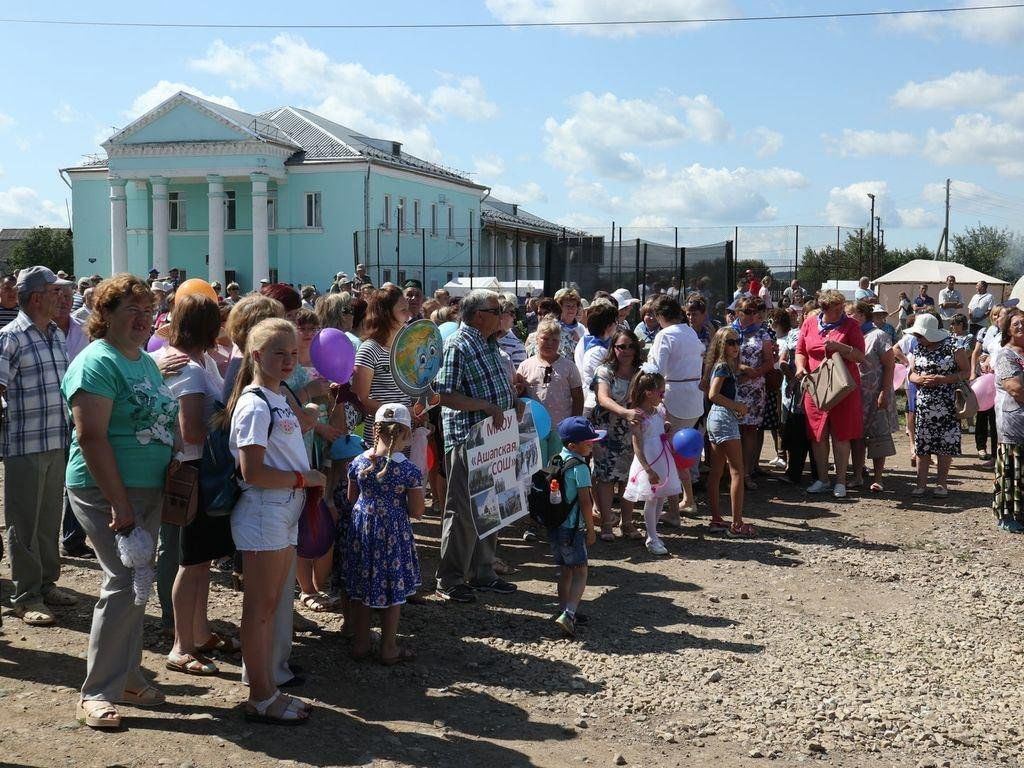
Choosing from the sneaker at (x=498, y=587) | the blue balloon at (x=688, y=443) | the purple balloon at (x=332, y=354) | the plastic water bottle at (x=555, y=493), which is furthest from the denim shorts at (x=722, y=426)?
the purple balloon at (x=332, y=354)

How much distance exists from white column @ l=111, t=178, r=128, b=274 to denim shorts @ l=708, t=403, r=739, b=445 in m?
44.3

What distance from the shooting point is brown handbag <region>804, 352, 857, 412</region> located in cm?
996

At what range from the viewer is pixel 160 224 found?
47.0 m

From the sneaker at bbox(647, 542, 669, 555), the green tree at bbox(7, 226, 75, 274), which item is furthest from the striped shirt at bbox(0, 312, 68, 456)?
the green tree at bbox(7, 226, 75, 274)

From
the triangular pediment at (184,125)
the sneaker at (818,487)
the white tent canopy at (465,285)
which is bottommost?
the sneaker at (818,487)

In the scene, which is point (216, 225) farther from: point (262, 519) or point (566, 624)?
point (262, 519)

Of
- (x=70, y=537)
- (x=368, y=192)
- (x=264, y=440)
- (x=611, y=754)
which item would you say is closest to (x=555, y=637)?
(x=611, y=754)

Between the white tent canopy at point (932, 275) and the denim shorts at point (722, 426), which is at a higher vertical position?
the white tent canopy at point (932, 275)

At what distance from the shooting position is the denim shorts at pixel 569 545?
6121 millimetres

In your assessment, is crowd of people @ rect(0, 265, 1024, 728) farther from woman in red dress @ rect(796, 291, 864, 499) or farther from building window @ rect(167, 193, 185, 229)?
building window @ rect(167, 193, 185, 229)

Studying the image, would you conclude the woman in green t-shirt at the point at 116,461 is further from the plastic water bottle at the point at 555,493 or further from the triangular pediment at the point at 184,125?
the triangular pediment at the point at 184,125

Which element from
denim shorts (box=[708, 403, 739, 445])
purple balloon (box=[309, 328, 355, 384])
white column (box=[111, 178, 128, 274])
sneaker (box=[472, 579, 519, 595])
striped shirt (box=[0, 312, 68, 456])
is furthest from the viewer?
white column (box=[111, 178, 128, 274])

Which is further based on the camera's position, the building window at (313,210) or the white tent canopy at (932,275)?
the building window at (313,210)

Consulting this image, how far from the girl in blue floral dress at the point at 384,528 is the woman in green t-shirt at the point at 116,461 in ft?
3.83
